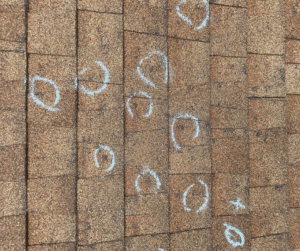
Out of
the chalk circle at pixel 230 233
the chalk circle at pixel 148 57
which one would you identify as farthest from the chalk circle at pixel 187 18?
the chalk circle at pixel 230 233

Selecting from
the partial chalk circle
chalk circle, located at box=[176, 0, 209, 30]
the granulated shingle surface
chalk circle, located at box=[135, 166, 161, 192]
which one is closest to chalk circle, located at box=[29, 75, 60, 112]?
the granulated shingle surface

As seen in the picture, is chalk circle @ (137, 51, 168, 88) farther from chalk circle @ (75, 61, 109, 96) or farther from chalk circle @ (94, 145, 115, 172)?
chalk circle @ (94, 145, 115, 172)

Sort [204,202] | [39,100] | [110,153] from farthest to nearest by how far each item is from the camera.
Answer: [204,202] < [110,153] < [39,100]

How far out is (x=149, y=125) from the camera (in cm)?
277

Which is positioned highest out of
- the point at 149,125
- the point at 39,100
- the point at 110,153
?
the point at 39,100

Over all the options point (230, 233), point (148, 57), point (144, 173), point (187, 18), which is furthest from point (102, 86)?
point (230, 233)

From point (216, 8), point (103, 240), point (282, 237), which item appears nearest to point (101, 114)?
point (103, 240)

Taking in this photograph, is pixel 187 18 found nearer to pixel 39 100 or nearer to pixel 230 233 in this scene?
pixel 39 100

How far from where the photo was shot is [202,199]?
9.37 feet

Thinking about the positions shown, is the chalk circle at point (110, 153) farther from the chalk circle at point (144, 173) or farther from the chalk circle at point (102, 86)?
the chalk circle at point (102, 86)

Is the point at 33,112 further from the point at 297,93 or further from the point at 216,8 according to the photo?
the point at 297,93

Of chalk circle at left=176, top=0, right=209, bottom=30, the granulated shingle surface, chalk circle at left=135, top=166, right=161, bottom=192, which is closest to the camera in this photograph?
the granulated shingle surface

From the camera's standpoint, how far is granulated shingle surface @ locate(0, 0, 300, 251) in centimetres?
256

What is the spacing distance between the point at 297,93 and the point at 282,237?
55.3 inches
